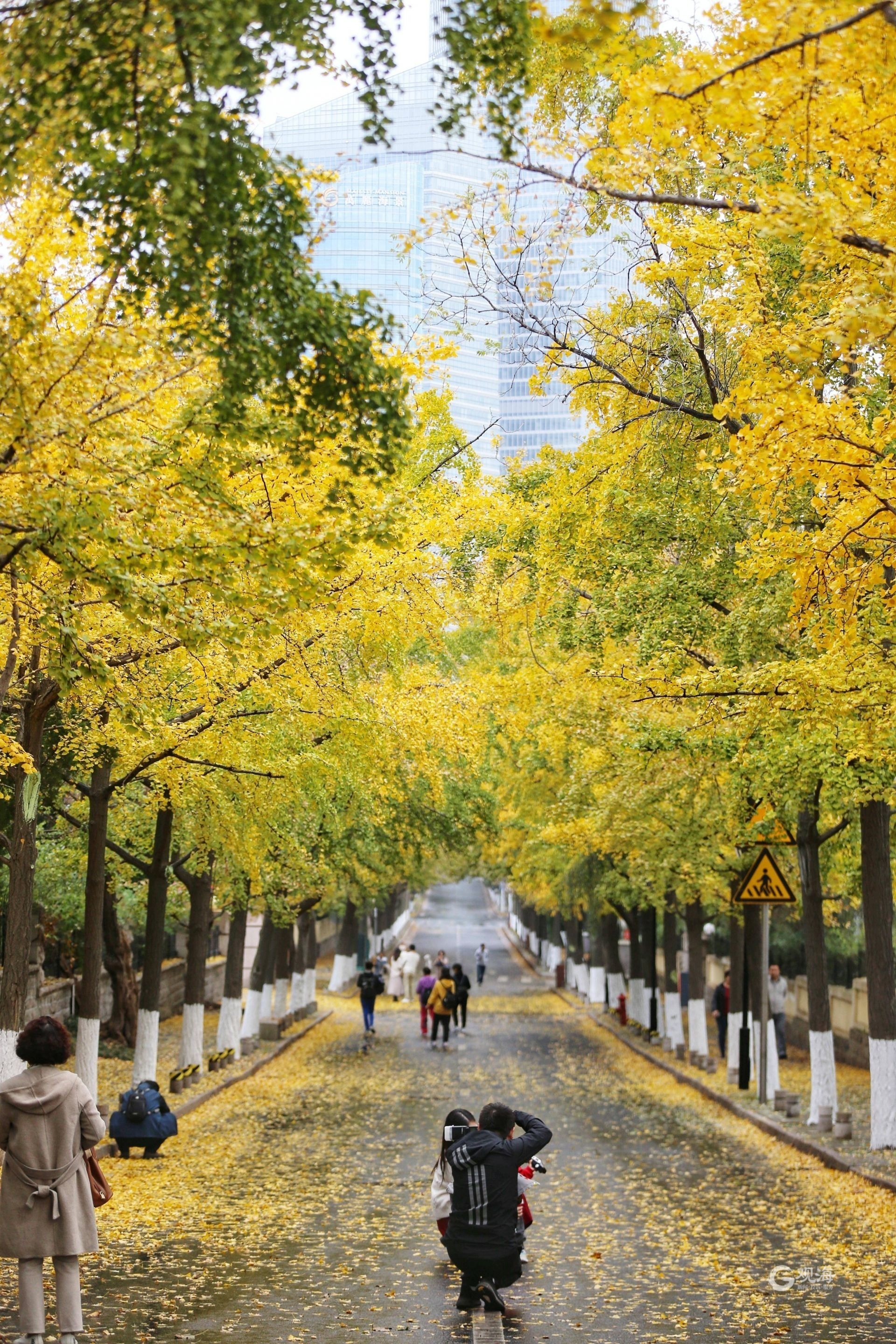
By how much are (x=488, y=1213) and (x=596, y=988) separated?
3729cm

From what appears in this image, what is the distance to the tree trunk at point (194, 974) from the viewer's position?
72.8 feet

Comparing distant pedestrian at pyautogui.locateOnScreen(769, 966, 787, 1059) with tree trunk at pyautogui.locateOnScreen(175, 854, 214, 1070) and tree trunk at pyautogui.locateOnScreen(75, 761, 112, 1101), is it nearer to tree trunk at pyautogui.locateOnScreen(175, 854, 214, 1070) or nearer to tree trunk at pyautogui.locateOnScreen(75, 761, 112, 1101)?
tree trunk at pyautogui.locateOnScreen(175, 854, 214, 1070)

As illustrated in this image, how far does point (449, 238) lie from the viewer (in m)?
10.5

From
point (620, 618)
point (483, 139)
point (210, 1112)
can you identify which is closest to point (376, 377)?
point (483, 139)

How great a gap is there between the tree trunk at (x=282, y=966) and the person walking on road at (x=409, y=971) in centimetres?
612

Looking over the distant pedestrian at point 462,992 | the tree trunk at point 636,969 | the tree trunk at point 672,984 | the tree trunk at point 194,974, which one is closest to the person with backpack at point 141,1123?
the tree trunk at point 194,974

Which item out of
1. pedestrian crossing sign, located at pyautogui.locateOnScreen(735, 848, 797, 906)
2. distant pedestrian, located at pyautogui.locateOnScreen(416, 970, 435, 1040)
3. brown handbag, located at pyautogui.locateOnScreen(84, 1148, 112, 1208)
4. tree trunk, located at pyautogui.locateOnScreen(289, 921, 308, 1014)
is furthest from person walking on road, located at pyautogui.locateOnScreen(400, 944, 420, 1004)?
brown handbag, located at pyautogui.locateOnScreen(84, 1148, 112, 1208)

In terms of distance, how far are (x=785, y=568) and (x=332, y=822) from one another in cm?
911

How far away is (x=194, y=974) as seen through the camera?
22.4 m

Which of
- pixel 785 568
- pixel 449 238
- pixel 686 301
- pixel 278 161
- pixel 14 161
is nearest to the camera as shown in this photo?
pixel 14 161

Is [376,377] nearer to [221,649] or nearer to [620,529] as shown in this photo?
[221,649]

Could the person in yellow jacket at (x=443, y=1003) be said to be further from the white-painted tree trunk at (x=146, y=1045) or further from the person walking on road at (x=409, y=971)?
the person walking on road at (x=409, y=971)

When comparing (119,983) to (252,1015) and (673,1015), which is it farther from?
(673,1015)

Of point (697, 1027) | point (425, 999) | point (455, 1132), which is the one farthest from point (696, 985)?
point (455, 1132)
